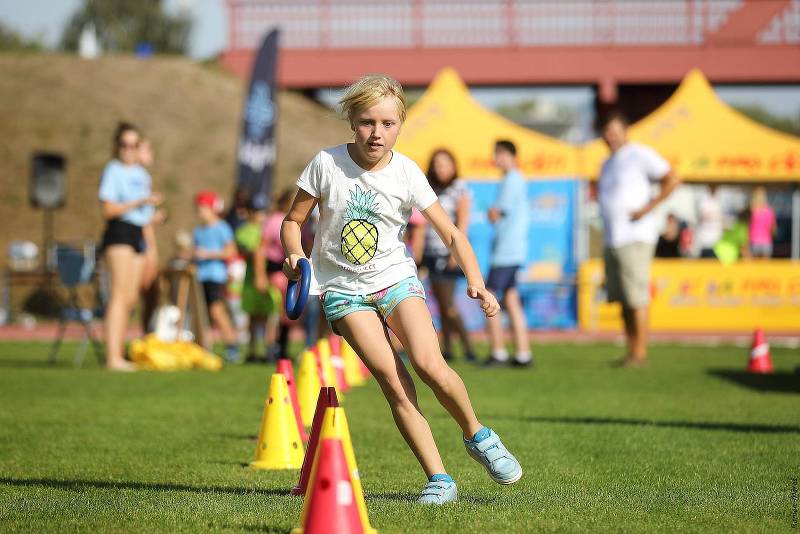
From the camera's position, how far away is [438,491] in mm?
4871

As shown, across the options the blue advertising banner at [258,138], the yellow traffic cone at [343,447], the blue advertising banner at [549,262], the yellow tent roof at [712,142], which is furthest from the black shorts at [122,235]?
the blue advertising banner at [258,138]

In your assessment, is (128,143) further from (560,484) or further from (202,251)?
(560,484)

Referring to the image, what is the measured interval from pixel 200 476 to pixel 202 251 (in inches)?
351

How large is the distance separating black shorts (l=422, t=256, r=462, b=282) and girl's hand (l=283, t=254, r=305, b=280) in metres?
7.87

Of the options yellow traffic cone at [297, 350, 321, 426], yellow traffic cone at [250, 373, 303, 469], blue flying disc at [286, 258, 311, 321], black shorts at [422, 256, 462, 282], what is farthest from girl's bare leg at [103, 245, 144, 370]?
blue flying disc at [286, 258, 311, 321]

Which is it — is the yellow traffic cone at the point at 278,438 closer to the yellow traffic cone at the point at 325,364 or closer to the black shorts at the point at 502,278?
the yellow traffic cone at the point at 325,364

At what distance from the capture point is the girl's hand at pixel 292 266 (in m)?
4.84

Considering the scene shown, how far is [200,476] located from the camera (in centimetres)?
575

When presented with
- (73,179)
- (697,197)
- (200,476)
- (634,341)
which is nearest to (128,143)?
(634,341)

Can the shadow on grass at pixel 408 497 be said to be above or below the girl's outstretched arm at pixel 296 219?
below

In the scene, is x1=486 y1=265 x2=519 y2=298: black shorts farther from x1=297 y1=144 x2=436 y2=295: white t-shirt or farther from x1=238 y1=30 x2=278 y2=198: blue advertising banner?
x1=238 y1=30 x2=278 y2=198: blue advertising banner

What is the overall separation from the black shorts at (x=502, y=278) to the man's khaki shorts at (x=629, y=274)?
948mm

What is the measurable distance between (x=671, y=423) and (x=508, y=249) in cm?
494

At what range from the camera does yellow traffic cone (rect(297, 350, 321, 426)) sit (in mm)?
7754
